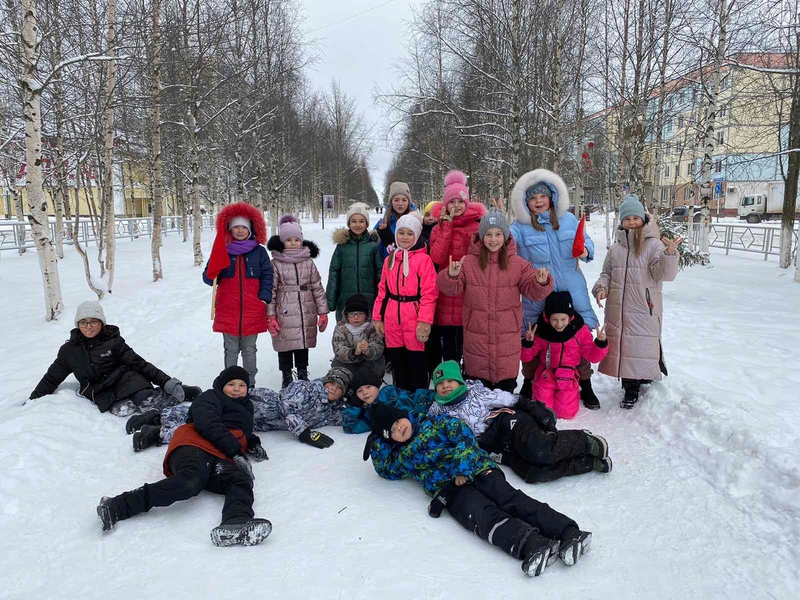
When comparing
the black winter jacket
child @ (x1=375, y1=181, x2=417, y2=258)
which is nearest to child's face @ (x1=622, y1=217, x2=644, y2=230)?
child @ (x1=375, y1=181, x2=417, y2=258)

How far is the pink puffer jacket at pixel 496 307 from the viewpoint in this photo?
3.94 metres

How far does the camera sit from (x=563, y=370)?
13.6ft

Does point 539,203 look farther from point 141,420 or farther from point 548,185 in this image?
point 141,420

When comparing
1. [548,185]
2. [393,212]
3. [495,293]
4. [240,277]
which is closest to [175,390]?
[240,277]

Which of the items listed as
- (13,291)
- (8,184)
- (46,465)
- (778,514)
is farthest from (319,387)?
(8,184)

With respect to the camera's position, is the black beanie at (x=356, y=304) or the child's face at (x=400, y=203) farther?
the child's face at (x=400, y=203)

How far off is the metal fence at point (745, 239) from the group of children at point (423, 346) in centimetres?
1172

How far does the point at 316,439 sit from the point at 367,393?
1.77ft

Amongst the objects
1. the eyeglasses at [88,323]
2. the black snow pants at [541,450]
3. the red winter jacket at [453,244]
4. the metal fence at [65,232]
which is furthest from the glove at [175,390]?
the metal fence at [65,232]

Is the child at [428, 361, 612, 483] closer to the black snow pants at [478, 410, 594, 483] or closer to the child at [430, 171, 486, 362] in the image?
the black snow pants at [478, 410, 594, 483]

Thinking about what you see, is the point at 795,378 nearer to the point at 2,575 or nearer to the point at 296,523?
the point at 296,523

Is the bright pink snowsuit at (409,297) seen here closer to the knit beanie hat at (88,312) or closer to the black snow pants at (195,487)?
the black snow pants at (195,487)

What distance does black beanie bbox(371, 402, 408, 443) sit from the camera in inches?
122

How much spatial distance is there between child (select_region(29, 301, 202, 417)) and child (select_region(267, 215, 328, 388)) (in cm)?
96
